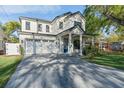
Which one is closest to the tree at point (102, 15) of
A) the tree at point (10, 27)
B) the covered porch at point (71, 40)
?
the covered porch at point (71, 40)

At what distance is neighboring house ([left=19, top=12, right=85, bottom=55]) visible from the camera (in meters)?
21.7

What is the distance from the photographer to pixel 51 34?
945 inches

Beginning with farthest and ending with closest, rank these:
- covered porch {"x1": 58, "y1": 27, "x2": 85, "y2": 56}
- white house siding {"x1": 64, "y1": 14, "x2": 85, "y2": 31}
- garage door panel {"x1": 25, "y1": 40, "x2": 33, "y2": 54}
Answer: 1. white house siding {"x1": 64, "y1": 14, "x2": 85, "y2": 31}
2. garage door panel {"x1": 25, "y1": 40, "x2": 33, "y2": 54}
3. covered porch {"x1": 58, "y1": 27, "x2": 85, "y2": 56}

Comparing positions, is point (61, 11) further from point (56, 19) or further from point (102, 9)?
point (102, 9)

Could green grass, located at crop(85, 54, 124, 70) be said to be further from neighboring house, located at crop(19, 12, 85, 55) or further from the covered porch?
neighboring house, located at crop(19, 12, 85, 55)

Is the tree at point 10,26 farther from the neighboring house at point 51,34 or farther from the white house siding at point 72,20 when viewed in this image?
the white house siding at point 72,20

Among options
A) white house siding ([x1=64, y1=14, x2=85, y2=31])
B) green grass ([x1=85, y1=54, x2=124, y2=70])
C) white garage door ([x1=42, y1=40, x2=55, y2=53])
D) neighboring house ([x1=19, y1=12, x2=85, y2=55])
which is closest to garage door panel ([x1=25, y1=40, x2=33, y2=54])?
neighboring house ([x1=19, y1=12, x2=85, y2=55])

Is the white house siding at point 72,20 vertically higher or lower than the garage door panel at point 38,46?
higher

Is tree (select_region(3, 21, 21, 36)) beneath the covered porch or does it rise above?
above

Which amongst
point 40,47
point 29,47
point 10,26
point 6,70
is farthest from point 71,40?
point 10,26

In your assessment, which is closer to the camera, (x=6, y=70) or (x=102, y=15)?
(x=6, y=70)

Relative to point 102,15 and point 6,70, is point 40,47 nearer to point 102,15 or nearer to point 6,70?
point 102,15

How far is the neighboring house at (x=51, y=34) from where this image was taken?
2165cm

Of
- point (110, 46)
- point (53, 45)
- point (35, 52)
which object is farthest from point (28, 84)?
point (110, 46)
